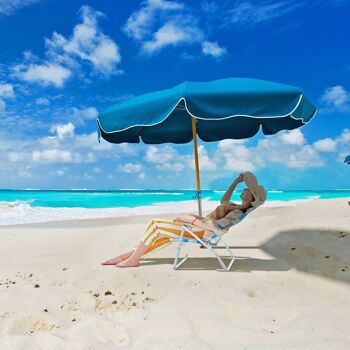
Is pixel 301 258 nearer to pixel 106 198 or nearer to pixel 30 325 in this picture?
pixel 30 325

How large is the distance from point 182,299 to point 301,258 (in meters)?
2.25

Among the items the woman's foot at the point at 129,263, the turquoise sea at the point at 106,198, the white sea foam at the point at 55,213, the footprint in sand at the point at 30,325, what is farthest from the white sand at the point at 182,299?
the turquoise sea at the point at 106,198

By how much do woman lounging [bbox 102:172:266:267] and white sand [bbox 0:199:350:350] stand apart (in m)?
0.26

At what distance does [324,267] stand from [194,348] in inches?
107

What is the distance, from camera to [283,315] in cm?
303

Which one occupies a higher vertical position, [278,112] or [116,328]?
[278,112]

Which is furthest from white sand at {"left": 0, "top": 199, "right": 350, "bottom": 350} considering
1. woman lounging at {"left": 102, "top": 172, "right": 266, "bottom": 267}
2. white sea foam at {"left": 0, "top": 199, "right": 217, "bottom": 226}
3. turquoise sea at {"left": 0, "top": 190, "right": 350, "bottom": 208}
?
turquoise sea at {"left": 0, "top": 190, "right": 350, "bottom": 208}

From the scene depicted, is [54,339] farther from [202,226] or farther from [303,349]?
[202,226]

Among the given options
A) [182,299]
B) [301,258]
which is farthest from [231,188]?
[182,299]

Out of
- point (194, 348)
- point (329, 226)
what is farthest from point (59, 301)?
point (329, 226)

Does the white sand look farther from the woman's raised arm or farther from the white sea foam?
the white sea foam

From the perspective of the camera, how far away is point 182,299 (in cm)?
346

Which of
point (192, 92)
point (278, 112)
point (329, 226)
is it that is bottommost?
point (329, 226)

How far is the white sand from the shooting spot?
255 centimetres
